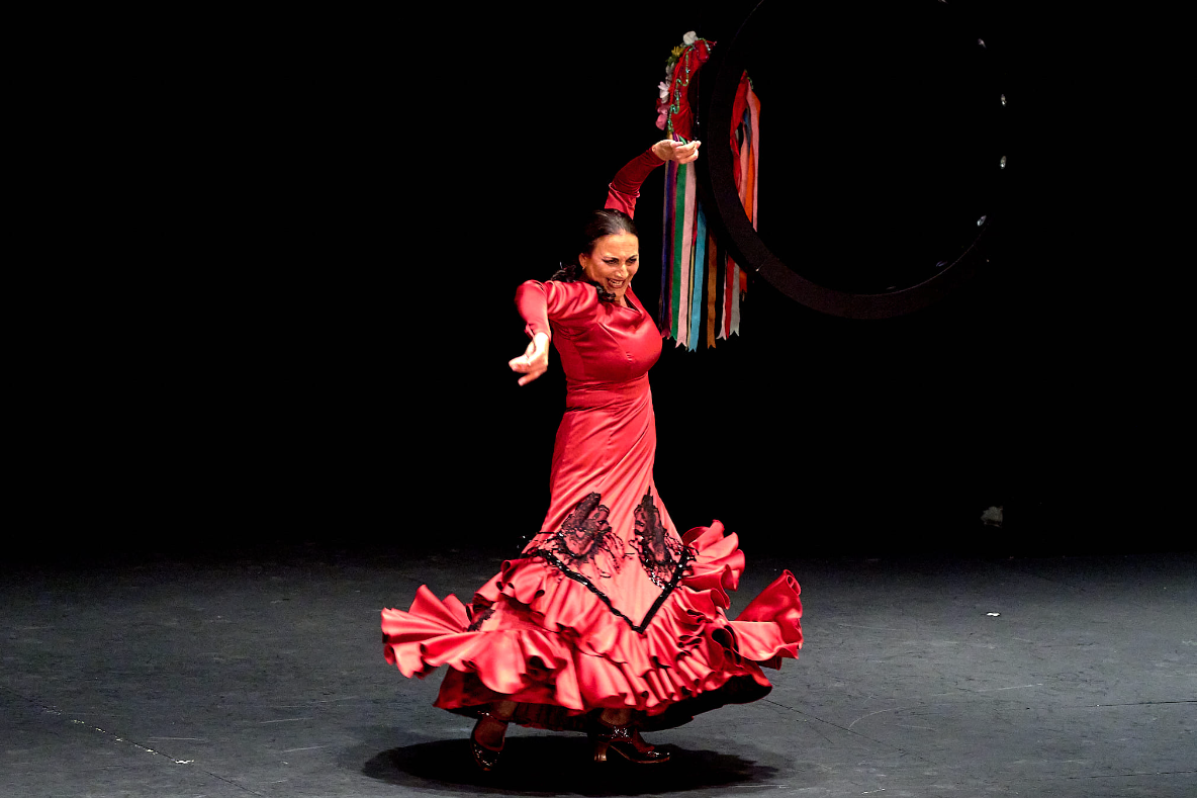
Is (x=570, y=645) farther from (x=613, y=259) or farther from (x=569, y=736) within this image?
(x=613, y=259)

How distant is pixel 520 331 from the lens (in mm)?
5984

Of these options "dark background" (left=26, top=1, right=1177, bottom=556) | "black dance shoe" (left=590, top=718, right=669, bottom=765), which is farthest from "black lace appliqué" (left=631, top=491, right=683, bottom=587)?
"dark background" (left=26, top=1, right=1177, bottom=556)

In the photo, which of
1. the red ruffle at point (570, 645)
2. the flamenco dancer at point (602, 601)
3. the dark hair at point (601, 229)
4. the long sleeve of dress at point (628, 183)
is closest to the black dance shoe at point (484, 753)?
the flamenco dancer at point (602, 601)

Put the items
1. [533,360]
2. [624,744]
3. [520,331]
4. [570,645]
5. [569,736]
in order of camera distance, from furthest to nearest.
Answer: [520,331]
[569,736]
[624,744]
[570,645]
[533,360]

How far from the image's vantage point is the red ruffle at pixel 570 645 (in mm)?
2803

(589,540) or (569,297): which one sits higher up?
(569,297)

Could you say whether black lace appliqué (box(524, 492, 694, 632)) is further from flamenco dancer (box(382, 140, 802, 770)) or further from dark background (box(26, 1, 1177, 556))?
dark background (box(26, 1, 1177, 556))

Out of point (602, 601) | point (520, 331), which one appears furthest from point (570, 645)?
point (520, 331)

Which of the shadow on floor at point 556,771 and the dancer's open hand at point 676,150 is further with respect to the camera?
the dancer's open hand at point 676,150

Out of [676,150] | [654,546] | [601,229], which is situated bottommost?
[654,546]

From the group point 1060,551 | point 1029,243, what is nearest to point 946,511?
point 1060,551

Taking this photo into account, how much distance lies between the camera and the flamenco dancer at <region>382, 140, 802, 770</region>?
9.27 ft

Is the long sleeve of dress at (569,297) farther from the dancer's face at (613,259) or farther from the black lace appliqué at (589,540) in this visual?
the black lace appliqué at (589,540)

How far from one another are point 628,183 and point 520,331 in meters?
2.87
